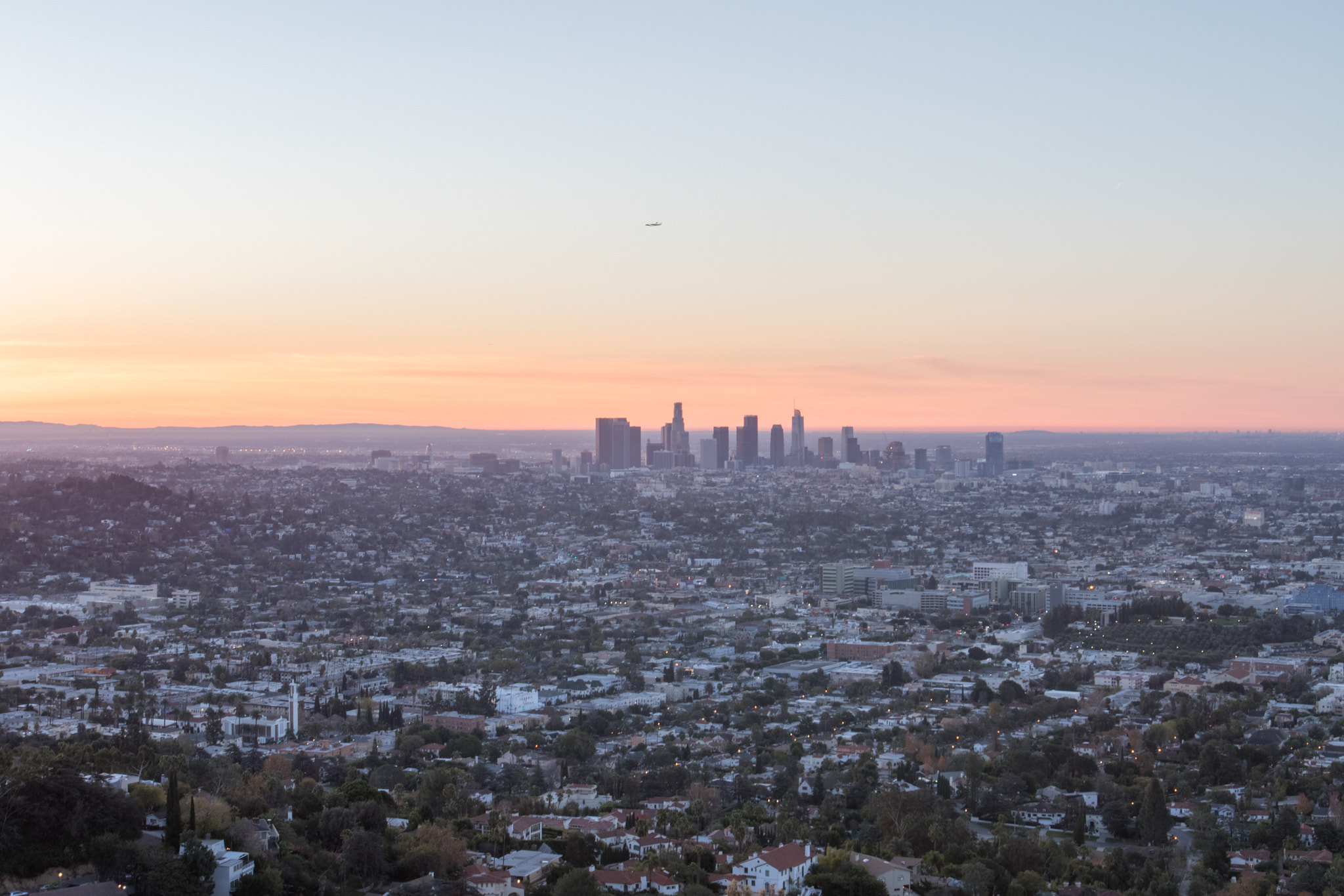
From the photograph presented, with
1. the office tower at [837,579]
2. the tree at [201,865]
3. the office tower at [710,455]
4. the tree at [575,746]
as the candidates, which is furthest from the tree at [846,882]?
the office tower at [710,455]

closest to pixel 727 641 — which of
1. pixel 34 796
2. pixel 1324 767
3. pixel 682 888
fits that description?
pixel 1324 767

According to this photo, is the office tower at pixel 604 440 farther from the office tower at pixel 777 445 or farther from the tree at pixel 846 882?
the tree at pixel 846 882

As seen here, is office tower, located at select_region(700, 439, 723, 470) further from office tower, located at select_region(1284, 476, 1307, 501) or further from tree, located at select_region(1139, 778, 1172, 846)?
tree, located at select_region(1139, 778, 1172, 846)

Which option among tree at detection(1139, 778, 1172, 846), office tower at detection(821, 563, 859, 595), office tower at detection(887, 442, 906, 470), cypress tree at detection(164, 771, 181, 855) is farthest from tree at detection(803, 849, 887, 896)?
office tower at detection(887, 442, 906, 470)

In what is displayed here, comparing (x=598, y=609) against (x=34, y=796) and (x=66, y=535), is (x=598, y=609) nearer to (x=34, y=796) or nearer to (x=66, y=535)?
(x=66, y=535)

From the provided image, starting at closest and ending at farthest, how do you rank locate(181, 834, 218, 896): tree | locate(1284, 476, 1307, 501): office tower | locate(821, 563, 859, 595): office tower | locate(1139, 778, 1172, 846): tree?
locate(181, 834, 218, 896): tree, locate(1139, 778, 1172, 846): tree, locate(821, 563, 859, 595): office tower, locate(1284, 476, 1307, 501): office tower

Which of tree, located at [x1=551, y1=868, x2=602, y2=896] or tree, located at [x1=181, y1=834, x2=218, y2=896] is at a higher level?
tree, located at [x1=181, y1=834, x2=218, y2=896]

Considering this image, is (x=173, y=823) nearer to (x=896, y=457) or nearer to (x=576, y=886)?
(x=576, y=886)

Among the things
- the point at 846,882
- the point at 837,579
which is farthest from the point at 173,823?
the point at 837,579
